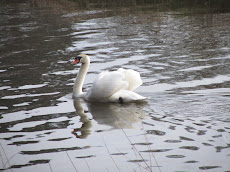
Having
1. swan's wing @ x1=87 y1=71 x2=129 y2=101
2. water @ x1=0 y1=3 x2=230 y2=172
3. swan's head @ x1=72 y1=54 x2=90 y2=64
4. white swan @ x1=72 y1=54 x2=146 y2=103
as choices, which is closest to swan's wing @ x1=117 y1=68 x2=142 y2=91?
white swan @ x1=72 y1=54 x2=146 y2=103

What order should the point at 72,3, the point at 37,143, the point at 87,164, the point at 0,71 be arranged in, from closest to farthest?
the point at 87,164 → the point at 37,143 → the point at 0,71 → the point at 72,3

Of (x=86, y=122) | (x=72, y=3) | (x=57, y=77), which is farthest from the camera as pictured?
(x=72, y=3)

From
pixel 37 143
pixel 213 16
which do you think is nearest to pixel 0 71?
pixel 37 143

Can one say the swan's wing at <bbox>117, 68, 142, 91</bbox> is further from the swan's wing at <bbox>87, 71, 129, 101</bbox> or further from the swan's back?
the swan's wing at <bbox>87, 71, 129, 101</bbox>

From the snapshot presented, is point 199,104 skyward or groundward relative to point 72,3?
groundward

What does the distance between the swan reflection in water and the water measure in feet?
0.06

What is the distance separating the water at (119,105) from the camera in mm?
5855

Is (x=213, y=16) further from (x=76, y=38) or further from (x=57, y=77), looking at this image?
(x=57, y=77)

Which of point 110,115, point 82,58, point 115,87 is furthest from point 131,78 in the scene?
point 82,58

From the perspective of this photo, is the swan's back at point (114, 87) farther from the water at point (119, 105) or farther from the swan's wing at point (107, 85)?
the water at point (119, 105)

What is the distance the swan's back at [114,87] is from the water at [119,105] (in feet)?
0.64

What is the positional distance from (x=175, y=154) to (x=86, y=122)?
228cm

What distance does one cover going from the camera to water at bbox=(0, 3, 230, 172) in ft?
19.2

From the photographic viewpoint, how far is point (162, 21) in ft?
61.1
